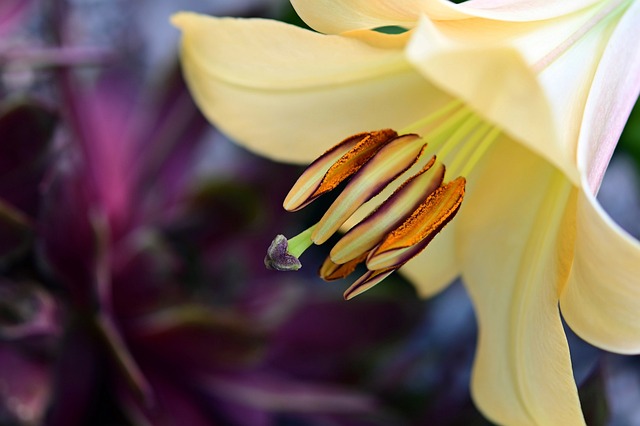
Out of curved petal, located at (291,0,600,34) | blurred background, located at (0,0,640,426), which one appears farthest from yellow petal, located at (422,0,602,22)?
blurred background, located at (0,0,640,426)

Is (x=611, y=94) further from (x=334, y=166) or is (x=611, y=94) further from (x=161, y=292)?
(x=161, y=292)

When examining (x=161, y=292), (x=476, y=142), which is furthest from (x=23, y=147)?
(x=476, y=142)

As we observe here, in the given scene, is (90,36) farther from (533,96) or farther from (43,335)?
(533,96)

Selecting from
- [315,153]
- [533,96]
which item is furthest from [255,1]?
[533,96]

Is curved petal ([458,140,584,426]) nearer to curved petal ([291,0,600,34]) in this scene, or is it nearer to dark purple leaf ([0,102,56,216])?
curved petal ([291,0,600,34])

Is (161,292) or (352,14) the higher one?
(352,14)

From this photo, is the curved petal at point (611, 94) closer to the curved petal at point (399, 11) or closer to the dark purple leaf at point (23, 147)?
the curved petal at point (399, 11)

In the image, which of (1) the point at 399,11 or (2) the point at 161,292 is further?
(2) the point at 161,292

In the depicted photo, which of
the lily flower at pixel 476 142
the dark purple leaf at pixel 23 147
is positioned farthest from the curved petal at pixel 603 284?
the dark purple leaf at pixel 23 147
